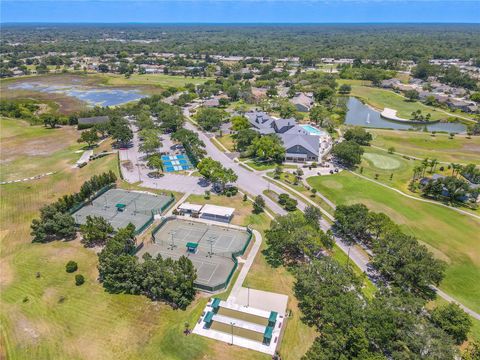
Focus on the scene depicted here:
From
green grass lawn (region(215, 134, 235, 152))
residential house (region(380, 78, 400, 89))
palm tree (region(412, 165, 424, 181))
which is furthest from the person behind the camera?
residential house (region(380, 78, 400, 89))

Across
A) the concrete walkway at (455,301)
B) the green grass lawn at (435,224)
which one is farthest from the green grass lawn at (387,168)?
the concrete walkway at (455,301)

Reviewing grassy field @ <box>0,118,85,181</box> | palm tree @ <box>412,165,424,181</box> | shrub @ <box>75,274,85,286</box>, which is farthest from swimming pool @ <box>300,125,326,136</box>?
shrub @ <box>75,274,85,286</box>

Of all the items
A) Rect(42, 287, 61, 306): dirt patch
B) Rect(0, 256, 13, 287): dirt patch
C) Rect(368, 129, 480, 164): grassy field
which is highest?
Rect(368, 129, 480, 164): grassy field

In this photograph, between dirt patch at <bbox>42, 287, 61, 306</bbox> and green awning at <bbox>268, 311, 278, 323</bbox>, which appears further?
dirt patch at <bbox>42, 287, 61, 306</bbox>

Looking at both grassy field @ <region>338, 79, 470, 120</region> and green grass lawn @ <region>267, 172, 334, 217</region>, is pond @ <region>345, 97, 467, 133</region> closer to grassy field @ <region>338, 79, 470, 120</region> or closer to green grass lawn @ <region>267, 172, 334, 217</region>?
grassy field @ <region>338, 79, 470, 120</region>

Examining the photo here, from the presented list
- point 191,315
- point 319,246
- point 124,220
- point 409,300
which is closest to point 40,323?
point 191,315

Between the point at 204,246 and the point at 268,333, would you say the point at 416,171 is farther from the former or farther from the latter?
the point at 268,333

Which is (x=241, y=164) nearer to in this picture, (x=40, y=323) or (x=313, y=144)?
(x=313, y=144)
